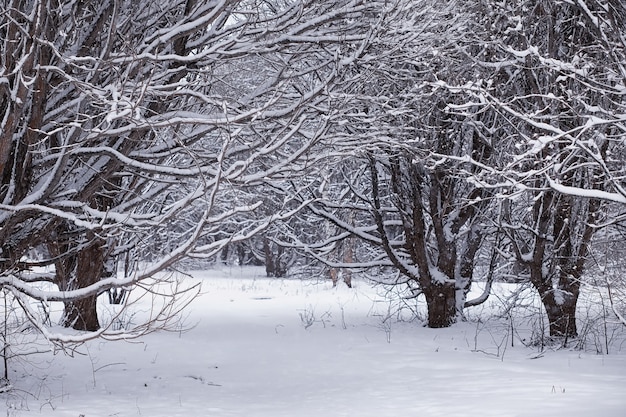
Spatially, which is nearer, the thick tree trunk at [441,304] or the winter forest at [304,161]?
the winter forest at [304,161]

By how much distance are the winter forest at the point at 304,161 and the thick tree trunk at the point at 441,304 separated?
27 mm

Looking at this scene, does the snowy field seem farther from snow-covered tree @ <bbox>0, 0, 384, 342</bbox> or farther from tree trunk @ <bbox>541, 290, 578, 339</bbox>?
snow-covered tree @ <bbox>0, 0, 384, 342</bbox>

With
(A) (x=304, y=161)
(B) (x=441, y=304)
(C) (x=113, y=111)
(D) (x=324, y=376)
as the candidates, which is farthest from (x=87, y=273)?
(C) (x=113, y=111)

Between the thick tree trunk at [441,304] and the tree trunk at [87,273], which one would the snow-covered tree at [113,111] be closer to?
the tree trunk at [87,273]

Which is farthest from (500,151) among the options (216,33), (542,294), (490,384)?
(216,33)

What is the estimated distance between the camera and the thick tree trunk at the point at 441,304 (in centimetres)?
1116

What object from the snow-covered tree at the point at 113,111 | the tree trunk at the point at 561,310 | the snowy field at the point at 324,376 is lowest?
the snowy field at the point at 324,376

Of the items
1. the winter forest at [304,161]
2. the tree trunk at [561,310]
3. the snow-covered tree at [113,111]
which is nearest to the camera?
the snow-covered tree at [113,111]

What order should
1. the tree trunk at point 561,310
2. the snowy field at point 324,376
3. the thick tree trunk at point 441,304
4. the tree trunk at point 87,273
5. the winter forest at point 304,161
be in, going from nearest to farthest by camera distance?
1. the winter forest at point 304,161
2. the snowy field at point 324,376
3. the tree trunk at point 561,310
4. the tree trunk at point 87,273
5. the thick tree trunk at point 441,304

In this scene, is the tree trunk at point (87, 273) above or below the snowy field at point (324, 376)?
above

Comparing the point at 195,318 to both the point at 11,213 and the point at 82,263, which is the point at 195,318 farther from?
the point at 11,213

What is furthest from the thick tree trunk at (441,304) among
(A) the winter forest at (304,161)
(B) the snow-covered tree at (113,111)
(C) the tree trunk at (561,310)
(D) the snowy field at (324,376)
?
(B) the snow-covered tree at (113,111)

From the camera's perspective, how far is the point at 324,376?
777 centimetres

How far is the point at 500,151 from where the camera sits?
33.1ft
